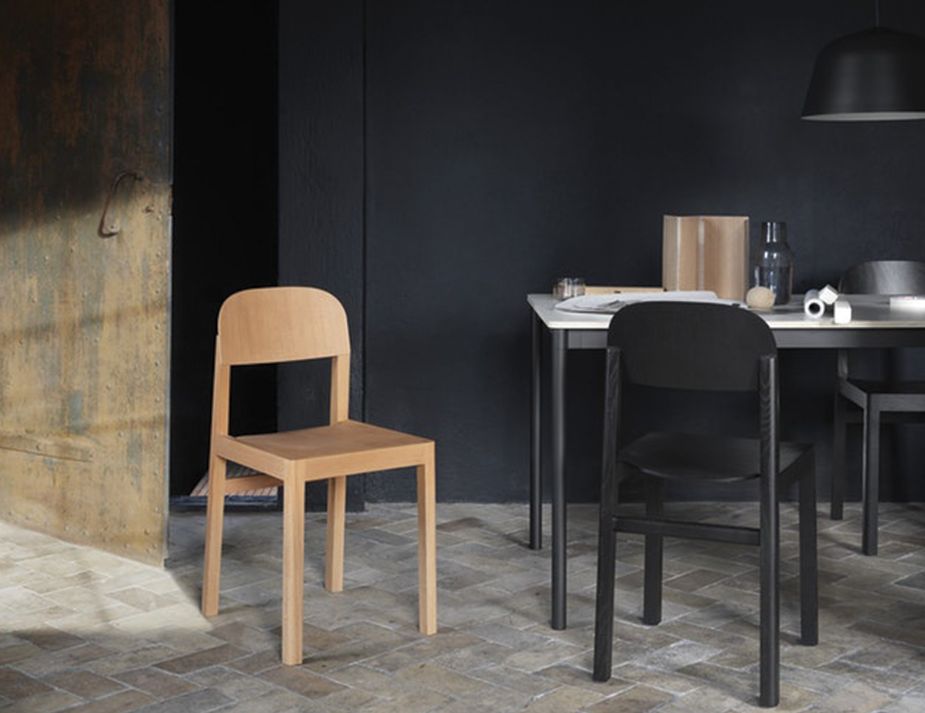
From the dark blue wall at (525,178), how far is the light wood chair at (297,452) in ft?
3.67

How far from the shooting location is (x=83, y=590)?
4.45 m

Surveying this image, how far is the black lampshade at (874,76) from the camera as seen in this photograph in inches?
165

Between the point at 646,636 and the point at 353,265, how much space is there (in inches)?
79.4

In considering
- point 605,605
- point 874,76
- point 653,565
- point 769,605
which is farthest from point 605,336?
point 874,76

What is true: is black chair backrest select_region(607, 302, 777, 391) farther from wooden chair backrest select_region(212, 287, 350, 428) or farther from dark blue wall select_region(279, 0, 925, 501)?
dark blue wall select_region(279, 0, 925, 501)

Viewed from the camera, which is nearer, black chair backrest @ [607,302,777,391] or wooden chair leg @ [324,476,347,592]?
black chair backrest @ [607,302,777,391]

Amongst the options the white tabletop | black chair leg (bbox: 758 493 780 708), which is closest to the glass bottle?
the white tabletop

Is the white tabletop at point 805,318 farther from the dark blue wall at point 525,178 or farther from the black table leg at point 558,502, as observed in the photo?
the dark blue wall at point 525,178

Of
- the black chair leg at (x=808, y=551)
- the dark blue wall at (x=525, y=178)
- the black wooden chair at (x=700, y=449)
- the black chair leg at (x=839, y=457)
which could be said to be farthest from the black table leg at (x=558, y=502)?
the black chair leg at (x=839, y=457)

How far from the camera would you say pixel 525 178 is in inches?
217

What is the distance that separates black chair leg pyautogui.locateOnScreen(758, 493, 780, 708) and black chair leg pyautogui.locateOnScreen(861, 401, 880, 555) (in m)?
1.42

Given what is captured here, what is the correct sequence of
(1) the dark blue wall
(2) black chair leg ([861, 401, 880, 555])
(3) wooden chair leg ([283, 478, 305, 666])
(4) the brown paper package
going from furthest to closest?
(1) the dark blue wall
(2) black chair leg ([861, 401, 880, 555])
(4) the brown paper package
(3) wooden chair leg ([283, 478, 305, 666])

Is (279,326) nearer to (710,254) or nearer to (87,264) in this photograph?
(87,264)

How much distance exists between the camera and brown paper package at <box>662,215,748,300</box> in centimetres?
461
